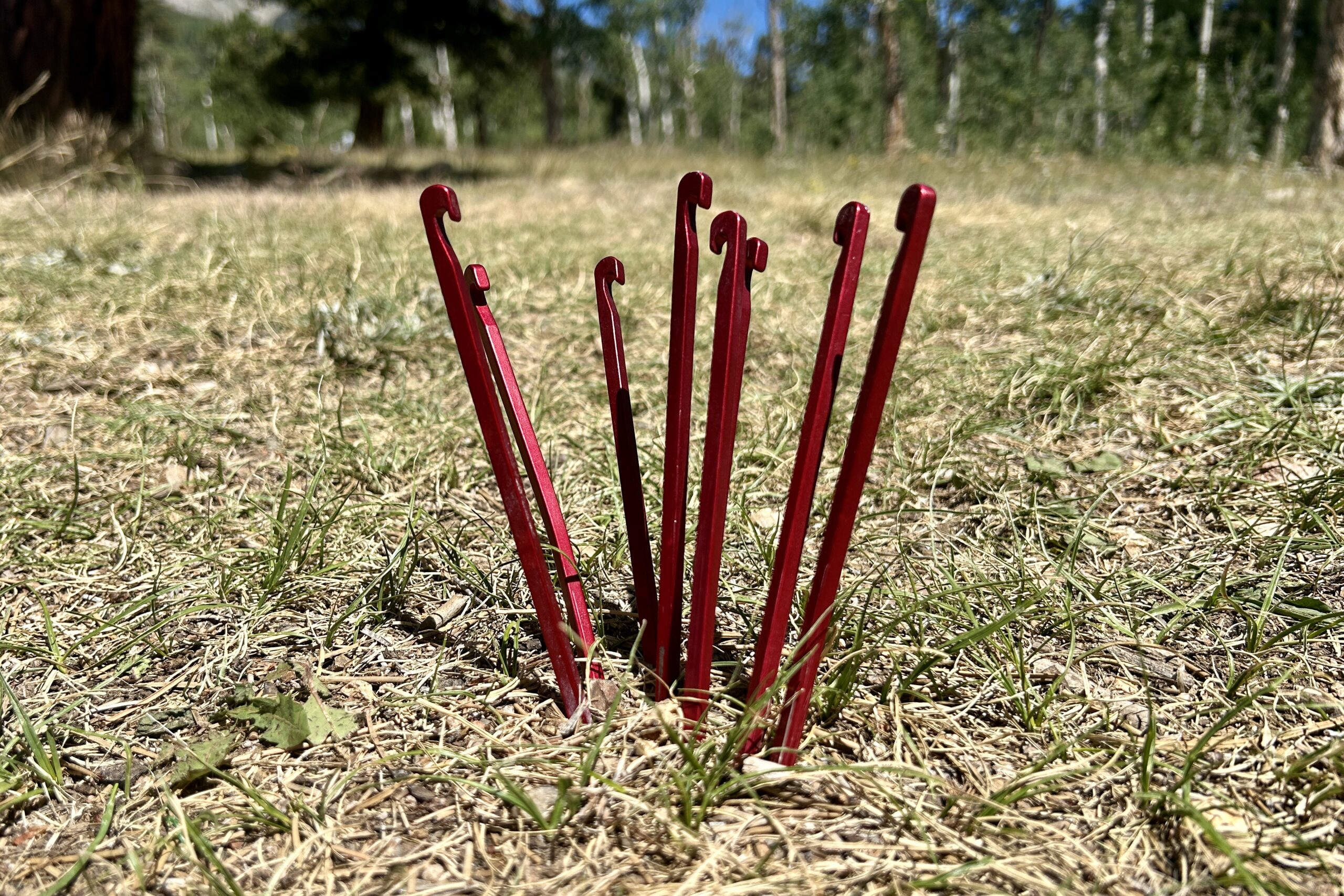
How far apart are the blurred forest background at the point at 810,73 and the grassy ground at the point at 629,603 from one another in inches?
105

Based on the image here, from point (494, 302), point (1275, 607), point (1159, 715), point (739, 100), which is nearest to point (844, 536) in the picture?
point (1159, 715)

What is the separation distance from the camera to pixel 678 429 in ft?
3.46

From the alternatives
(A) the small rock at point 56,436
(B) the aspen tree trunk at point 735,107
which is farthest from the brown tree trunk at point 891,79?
(B) the aspen tree trunk at point 735,107

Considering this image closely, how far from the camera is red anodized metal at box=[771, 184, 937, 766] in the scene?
2.71 ft

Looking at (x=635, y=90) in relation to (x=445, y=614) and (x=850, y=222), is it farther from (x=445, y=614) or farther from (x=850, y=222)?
(x=850, y=222)

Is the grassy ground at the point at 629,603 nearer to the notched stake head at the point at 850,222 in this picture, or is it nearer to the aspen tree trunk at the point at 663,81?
the notched stake head at the point at 850,222

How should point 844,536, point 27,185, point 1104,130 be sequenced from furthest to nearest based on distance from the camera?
1. point 1104,130
2. point 27,185
3. point 844,536

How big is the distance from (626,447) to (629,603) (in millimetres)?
413

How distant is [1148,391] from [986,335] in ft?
2.27

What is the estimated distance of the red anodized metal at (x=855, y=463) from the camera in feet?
2.71

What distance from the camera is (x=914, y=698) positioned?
47.0 inches

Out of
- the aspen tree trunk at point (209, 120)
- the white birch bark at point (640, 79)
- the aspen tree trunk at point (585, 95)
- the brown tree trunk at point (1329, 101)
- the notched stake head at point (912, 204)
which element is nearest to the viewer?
the notched stake head at point (912, 204)

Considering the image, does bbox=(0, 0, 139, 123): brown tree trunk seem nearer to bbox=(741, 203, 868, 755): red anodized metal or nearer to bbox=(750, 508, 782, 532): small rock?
bbox=(750, 508, 782, 532): small rock

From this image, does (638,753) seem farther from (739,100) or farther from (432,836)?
(739,100)
